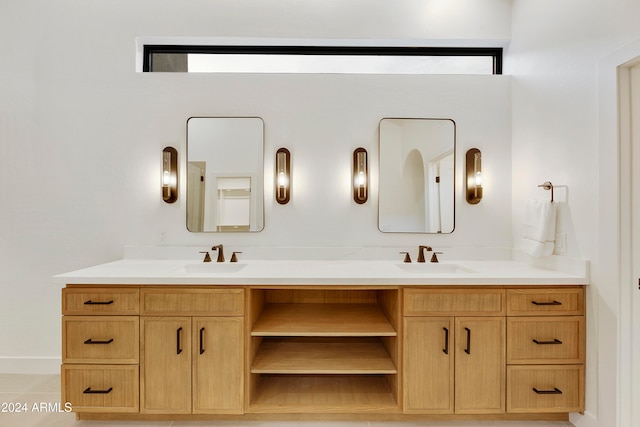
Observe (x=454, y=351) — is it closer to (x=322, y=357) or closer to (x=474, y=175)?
(x=322, y=357)

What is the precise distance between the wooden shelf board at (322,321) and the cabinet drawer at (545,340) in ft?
2.16

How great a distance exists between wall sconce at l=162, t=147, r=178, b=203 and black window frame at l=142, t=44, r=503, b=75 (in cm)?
74

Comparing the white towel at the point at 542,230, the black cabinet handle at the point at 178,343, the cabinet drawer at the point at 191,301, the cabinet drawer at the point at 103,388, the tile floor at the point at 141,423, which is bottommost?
the tile floor at the point at 141,423

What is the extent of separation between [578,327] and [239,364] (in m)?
1.88

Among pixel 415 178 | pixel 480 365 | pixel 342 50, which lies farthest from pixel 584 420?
pixel 342 50

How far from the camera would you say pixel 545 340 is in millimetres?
1828

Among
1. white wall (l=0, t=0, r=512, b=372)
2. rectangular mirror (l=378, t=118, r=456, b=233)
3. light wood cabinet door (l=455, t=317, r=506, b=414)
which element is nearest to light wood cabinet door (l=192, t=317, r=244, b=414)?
white wall (l=0, t=0, r=512, b=372)

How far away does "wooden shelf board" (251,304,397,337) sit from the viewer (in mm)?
1899

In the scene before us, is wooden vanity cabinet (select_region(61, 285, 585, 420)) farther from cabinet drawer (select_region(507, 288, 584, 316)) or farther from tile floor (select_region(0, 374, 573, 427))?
tile floor (select_region(0, 374, 573, 427))

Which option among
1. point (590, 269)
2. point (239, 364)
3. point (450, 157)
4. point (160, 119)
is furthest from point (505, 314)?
point (160, 119)

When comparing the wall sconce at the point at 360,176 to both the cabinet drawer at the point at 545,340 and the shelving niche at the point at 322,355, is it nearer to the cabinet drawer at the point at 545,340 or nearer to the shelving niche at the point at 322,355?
the shelving niche at the point at 322,355

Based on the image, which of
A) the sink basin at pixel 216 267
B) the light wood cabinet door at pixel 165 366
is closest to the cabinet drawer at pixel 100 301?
the light wood cabinet door at pixel 165 366

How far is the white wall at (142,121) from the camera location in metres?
2.52

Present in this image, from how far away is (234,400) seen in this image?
1.82 m
